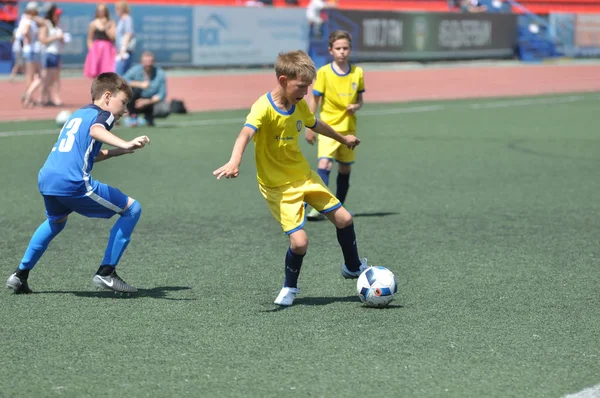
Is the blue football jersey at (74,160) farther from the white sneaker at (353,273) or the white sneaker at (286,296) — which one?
the white sneaker at (353,273)

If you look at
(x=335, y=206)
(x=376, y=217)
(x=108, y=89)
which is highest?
(x=108, y=89)

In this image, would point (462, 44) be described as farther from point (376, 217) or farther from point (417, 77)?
point (376, 217)

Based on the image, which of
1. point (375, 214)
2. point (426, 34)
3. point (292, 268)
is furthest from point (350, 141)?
point (426, 34)

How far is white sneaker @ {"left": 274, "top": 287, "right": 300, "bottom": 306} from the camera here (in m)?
6.43

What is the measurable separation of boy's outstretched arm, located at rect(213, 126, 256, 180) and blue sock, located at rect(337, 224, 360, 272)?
0.98 meters

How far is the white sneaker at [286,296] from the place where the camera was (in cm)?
643

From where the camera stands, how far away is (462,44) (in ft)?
120

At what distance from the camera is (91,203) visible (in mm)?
6449

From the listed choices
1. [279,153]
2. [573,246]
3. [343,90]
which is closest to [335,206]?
[279,153]

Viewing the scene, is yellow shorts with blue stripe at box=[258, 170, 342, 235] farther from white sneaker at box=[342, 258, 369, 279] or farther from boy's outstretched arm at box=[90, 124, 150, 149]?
boy's outstretched arm at box=[90, 124, 150, 149]

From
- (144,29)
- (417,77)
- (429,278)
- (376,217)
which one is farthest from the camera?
(417,77)

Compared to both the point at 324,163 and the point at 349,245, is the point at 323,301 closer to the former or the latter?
the point at 349,245

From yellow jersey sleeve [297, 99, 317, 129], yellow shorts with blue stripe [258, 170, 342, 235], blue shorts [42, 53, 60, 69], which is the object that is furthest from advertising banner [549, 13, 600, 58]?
yellow shorts with blue stripe [258, 170, 342, 235]

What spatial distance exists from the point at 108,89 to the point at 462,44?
31.2 metres
